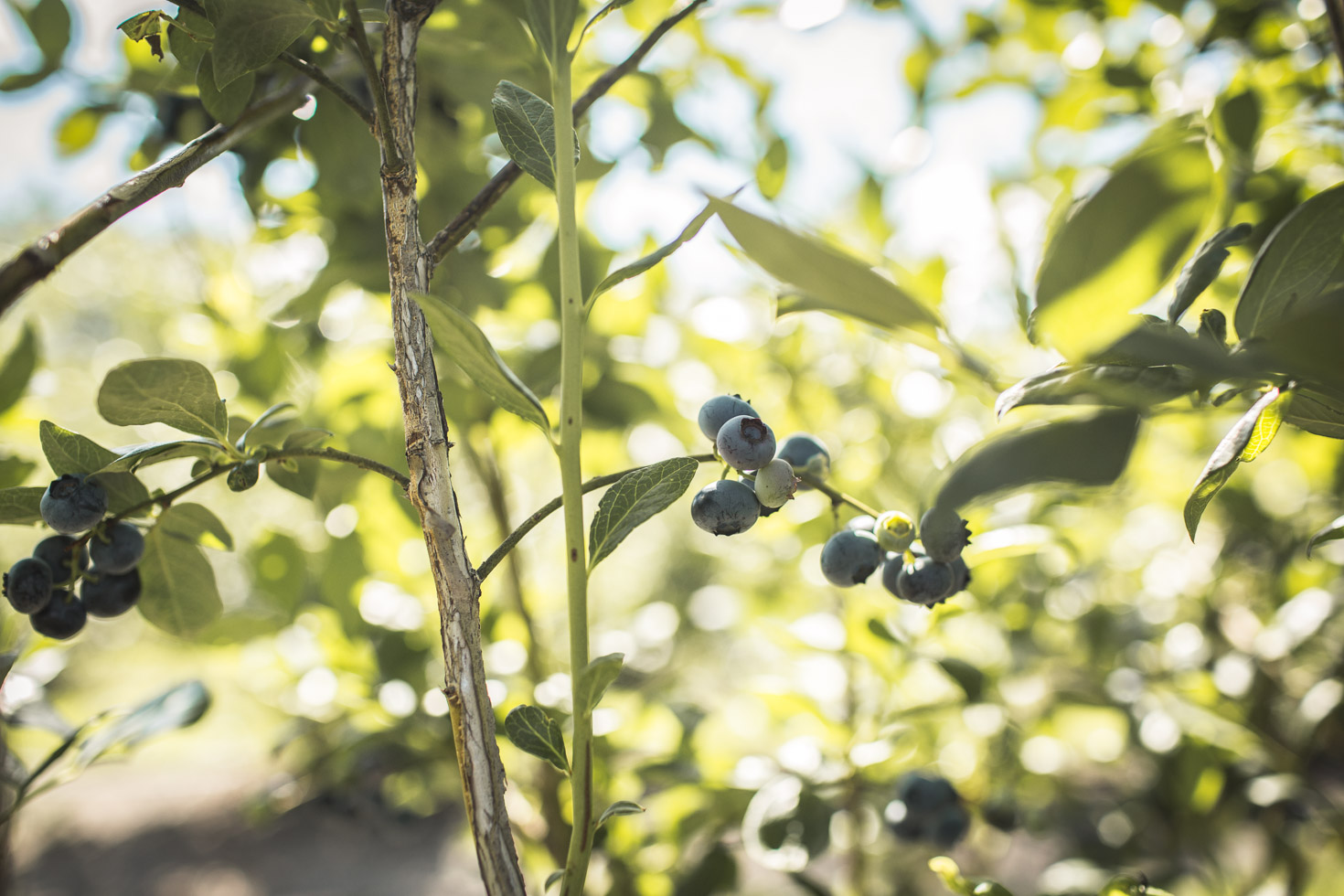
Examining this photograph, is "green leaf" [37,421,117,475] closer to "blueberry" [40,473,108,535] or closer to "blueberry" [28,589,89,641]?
"blueberry" [40,473,108,535]

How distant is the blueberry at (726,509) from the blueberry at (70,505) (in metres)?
0.35

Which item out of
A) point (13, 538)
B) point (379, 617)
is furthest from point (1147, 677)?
point (13, 538)

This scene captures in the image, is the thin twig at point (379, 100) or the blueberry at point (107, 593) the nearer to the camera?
the thin twig at point (379, 100)

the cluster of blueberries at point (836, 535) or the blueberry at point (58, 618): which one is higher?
the blueberry at point (58, 618)

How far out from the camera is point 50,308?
4.15 m

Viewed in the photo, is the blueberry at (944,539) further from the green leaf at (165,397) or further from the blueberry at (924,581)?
the green leaf at (165,397)

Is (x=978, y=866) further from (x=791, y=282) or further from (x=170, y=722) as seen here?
(x=791, y=282)

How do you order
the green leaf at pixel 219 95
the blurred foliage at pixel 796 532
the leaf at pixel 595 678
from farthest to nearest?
1. the blurred foliage at pixel 796 532
2. the green leaf at pixel 219 95
3. the leaf at pixel 595 678

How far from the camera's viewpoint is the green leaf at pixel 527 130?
0.39 meters

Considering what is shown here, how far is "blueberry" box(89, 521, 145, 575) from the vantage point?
471 millimetres

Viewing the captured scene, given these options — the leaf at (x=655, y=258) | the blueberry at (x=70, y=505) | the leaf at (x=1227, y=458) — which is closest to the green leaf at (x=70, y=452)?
the blueberry at (x=70, y=505)

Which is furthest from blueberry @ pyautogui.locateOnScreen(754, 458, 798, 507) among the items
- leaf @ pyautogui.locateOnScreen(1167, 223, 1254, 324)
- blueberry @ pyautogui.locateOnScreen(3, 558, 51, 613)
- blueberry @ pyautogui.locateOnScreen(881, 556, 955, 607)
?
blueberry @ pyautogui.locateOnScreen(3, 558, 51, 613)

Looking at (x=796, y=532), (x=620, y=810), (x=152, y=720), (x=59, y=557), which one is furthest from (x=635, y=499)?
(x=796, y=532)

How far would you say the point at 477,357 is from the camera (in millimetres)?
345
